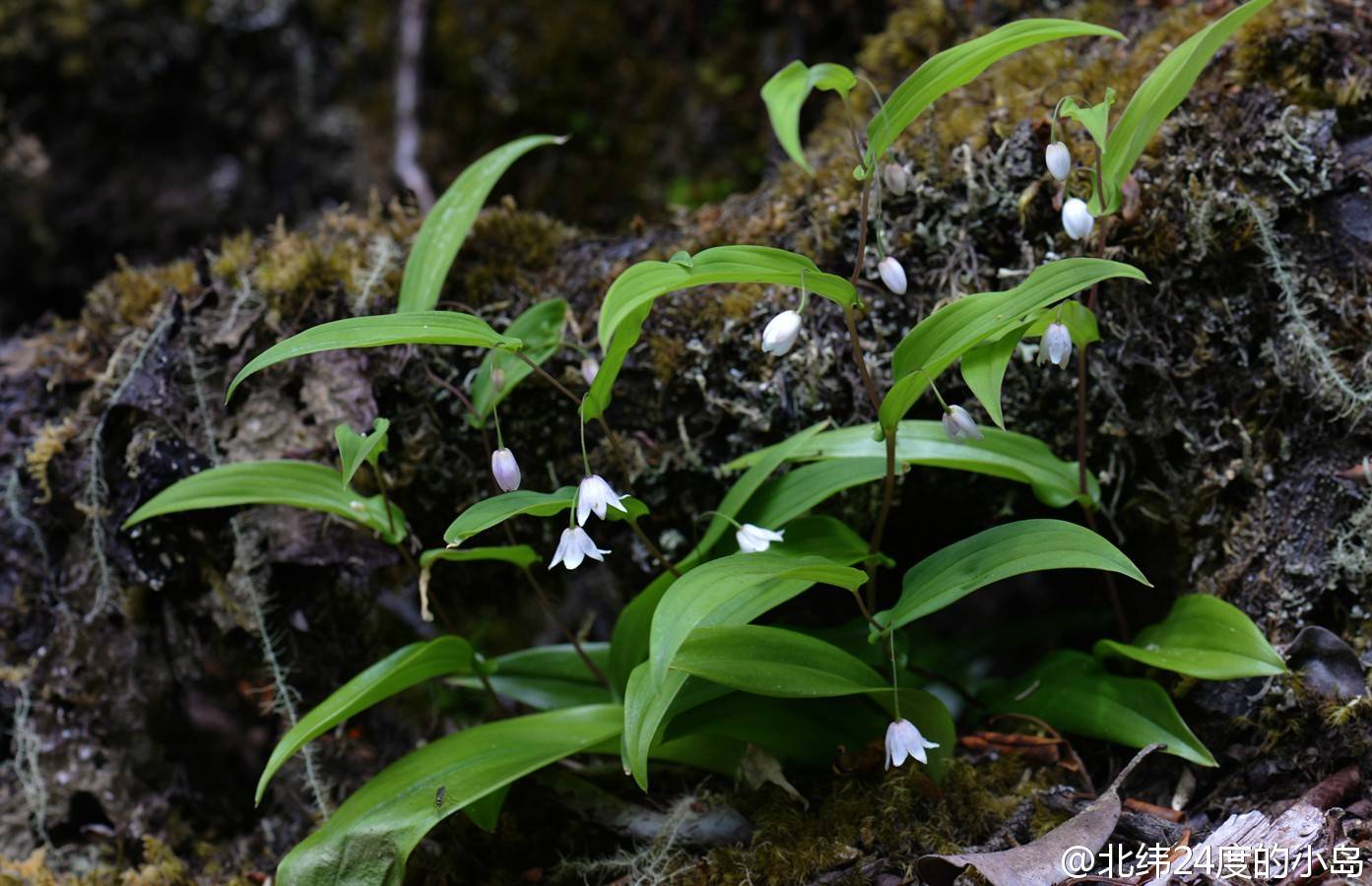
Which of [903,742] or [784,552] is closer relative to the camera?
[903,742]

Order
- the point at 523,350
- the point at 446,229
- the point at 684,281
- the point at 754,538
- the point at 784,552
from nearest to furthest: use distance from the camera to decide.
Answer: the point at 684,281
the point at 754,538
the point at 784,552
the point at 523,350
the point at 446,229

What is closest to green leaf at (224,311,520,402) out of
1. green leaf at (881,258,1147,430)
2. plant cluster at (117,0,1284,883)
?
plant cluster at (117,0,1284,883)

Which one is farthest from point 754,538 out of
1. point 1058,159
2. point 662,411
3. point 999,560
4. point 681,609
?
point 1058,159

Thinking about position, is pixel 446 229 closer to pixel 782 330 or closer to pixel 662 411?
pixel 662 411

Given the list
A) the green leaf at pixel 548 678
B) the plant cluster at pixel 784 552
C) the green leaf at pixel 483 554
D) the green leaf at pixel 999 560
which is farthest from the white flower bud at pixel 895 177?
the green leaf at pixel 548 678

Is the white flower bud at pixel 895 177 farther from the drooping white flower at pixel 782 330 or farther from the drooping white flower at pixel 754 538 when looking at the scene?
the drooping white flower at pixel 754 538

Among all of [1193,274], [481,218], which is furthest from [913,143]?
[481,218]

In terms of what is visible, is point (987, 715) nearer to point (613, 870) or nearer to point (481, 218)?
point (613, 870)
